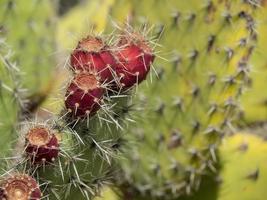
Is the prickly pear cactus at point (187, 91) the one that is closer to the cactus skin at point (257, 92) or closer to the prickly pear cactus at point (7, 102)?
the cactus skin at point (257, 92)

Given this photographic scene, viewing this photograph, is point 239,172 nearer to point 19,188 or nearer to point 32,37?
point 32,37

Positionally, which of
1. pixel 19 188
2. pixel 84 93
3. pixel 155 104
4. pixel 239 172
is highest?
pixel 84 93

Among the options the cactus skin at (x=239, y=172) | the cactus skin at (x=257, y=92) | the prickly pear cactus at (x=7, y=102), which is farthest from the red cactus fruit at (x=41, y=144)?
the cactus skin at (x=257, y=92)

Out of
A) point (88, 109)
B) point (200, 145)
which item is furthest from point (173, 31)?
point (88, 109)

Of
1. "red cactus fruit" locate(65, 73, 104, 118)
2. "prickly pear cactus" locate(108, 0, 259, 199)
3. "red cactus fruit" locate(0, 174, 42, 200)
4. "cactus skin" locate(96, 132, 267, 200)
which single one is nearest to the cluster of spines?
"prickly pear cactus" locate(108, 0, 259, 199)

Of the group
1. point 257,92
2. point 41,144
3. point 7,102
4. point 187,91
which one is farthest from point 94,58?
point 257,92

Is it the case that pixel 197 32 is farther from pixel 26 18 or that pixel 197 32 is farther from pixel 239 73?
pixel 26 18
